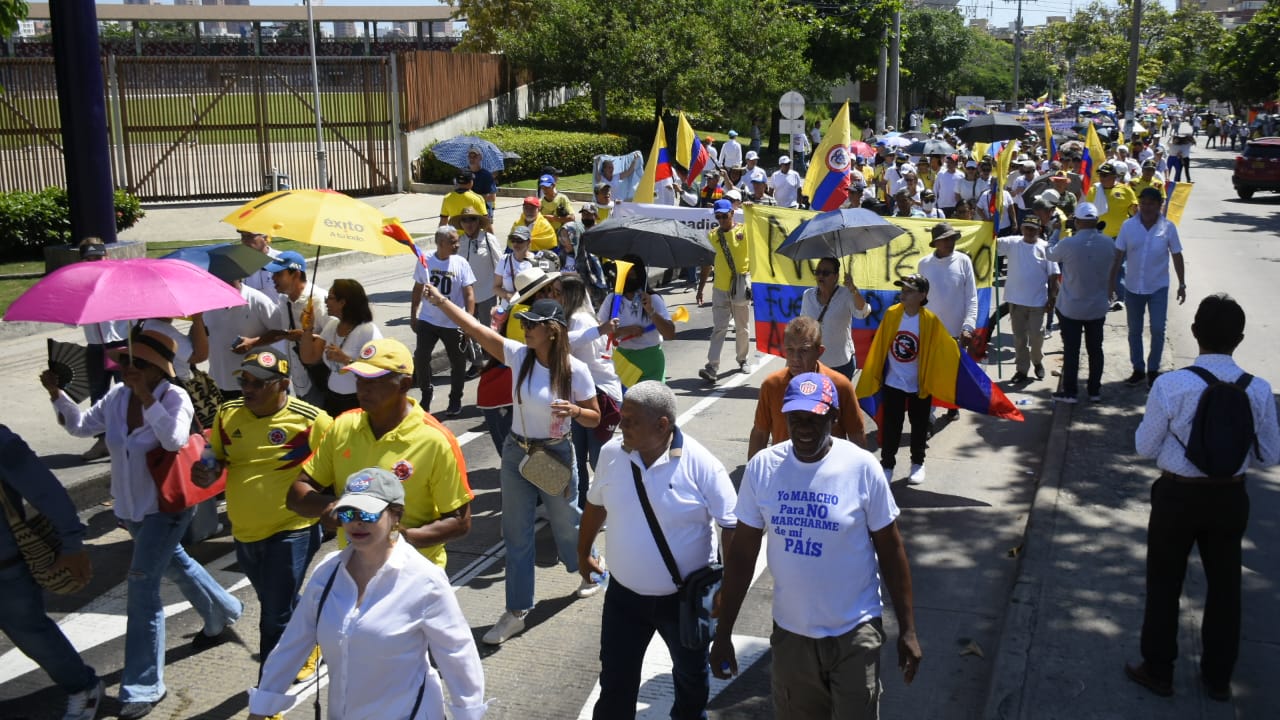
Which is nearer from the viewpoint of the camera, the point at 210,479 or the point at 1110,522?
the point at 210,479

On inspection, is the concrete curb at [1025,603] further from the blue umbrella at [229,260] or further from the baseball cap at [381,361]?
the blue umbrella at [229,260]

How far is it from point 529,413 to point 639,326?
239 cm

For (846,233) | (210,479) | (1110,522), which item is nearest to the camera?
(210,479)

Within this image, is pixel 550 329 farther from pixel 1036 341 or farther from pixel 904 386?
pixel 1036 341

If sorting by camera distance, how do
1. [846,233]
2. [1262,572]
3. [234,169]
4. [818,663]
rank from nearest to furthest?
[818,663] < [1262,572] < [846,233] < [234,169]

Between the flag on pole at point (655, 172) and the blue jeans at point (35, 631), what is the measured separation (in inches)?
485

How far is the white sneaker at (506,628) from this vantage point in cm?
629

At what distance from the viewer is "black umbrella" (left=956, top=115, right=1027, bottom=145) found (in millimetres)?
25359

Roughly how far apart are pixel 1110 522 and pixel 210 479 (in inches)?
219

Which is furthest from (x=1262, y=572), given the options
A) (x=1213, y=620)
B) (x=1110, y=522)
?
(x=1213, y=620)

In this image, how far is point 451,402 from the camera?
36.1 feet

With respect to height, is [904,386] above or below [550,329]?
below

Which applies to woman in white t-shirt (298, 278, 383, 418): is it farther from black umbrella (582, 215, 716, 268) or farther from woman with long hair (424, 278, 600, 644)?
black umbrella (582, 215, 716, 268)

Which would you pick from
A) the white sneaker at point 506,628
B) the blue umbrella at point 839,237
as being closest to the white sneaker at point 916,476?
the blue umbrella at point 839,237
